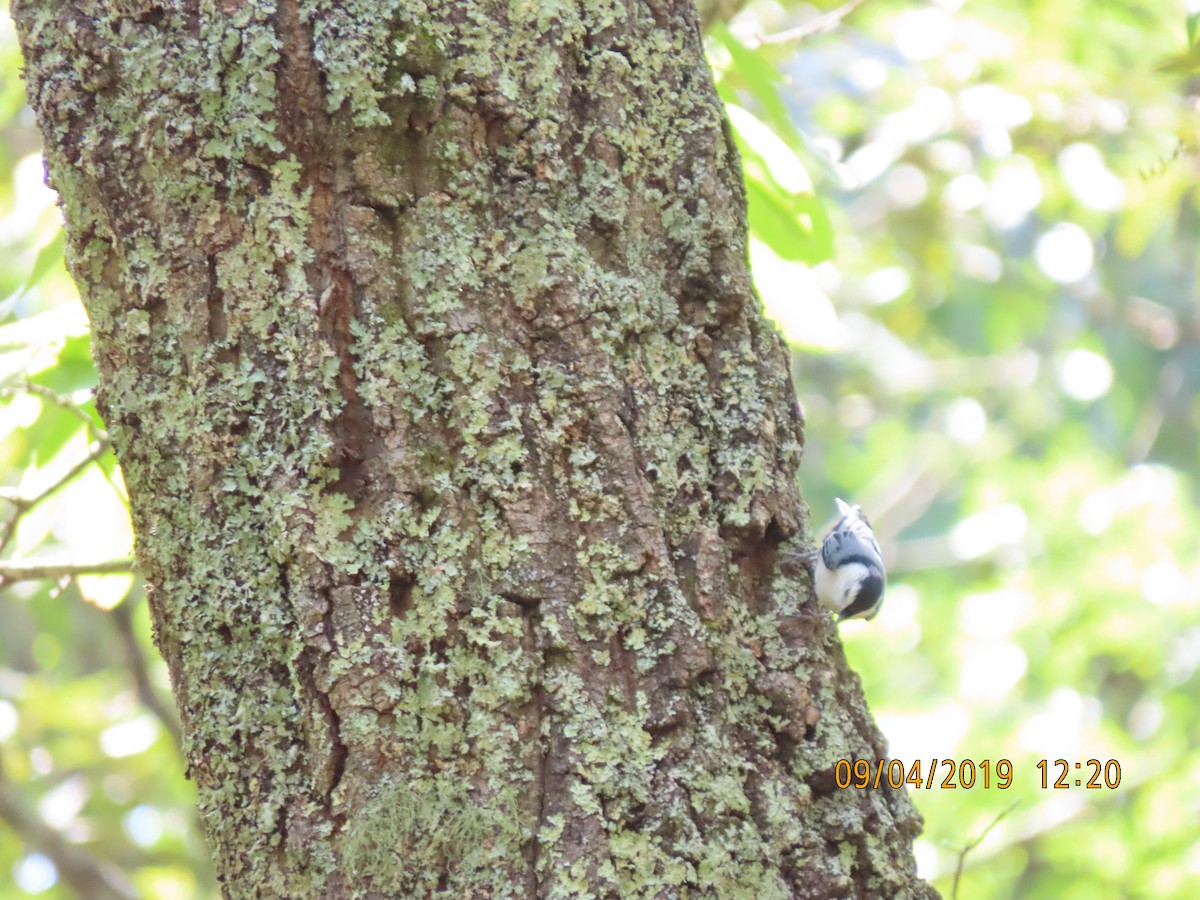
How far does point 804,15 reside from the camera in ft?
15.5

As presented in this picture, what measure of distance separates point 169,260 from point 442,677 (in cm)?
58

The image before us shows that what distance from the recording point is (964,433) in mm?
8336

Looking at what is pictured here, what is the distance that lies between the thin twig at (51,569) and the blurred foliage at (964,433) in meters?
0.02

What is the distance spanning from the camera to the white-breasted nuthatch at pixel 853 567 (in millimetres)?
1969

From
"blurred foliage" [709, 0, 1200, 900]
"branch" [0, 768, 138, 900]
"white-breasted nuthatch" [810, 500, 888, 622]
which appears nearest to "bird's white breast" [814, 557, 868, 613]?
"white-breasted nuthatch" [810, 500, 888, 622]

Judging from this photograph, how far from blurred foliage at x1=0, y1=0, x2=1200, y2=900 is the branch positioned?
1cm

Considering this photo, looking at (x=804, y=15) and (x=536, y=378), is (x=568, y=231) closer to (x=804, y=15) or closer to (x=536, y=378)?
(x=536, y=378)

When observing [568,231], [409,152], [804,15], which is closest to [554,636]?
[568,231]

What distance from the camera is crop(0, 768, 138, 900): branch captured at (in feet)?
13.0

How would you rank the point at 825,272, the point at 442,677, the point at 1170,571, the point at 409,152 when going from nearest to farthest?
1. the point at 442,677
2. the point at 409,152
3. the point at 825,272
4. the point at 1170,571

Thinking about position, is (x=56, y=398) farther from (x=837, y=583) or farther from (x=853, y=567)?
(x=853, y=567)

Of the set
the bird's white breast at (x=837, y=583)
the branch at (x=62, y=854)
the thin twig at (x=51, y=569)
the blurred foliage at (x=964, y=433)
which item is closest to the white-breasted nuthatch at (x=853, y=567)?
the bird's white breast at (x=837, y=583)
